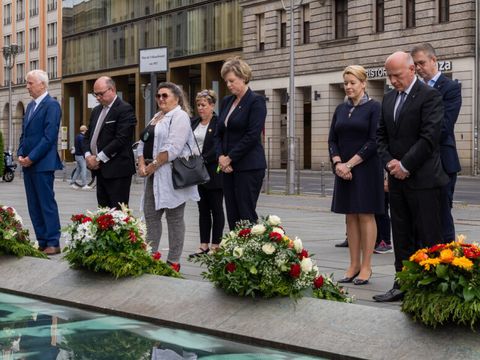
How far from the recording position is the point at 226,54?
185ft

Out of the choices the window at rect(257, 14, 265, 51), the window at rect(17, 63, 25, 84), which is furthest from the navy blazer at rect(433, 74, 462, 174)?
the window at rect(17, 63, 25, 84)

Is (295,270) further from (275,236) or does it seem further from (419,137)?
(419,137)

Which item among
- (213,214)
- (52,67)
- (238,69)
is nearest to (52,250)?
(213,214)

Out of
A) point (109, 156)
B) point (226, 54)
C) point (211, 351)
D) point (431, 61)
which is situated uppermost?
point (226, 54)

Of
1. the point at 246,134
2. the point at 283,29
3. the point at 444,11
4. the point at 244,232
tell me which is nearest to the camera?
the point at 244,232

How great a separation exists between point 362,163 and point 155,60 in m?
13.6

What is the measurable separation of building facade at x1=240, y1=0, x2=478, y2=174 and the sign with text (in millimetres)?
18711

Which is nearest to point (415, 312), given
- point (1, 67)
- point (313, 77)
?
point (313, 77)

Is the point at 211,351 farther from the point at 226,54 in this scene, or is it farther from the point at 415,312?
the point at 226,54

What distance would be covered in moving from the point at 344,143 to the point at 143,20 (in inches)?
2248

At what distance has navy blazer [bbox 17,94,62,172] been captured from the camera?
37.5 feet

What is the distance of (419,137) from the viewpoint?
7.83 m

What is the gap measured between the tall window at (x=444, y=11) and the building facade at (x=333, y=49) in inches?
1.5

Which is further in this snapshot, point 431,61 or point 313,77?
point 313,77
